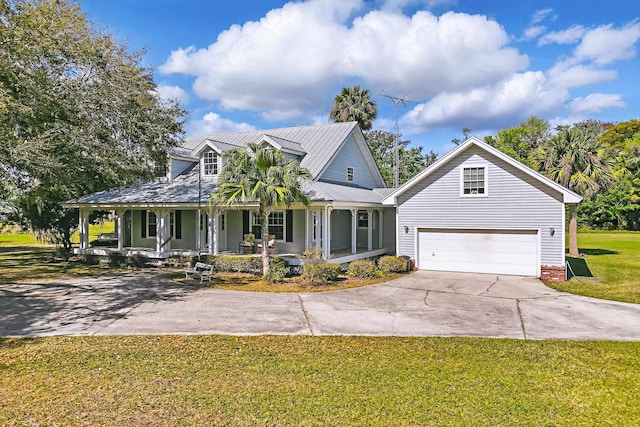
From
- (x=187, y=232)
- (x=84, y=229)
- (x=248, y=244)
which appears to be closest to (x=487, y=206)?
(x=248, y=244)

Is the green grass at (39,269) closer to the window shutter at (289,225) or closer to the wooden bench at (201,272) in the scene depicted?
the wooden bench at (201,272)

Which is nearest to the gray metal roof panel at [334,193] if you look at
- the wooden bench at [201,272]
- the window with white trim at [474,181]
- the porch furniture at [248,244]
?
the porch furniture at [248,244]

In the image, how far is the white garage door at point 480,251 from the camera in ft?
53.6

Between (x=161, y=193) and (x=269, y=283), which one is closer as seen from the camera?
(x=269, y=283)

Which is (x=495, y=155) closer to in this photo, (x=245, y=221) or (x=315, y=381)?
(x=245, y=221)

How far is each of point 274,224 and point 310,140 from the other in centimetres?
541

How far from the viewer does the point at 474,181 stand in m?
17.0

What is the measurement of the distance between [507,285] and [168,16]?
1549 cm

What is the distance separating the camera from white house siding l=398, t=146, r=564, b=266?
15.7m

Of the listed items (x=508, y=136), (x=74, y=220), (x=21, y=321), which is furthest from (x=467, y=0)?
(x=508, y=136)

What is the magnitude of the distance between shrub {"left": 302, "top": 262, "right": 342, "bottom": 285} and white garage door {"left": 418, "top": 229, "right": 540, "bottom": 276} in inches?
194

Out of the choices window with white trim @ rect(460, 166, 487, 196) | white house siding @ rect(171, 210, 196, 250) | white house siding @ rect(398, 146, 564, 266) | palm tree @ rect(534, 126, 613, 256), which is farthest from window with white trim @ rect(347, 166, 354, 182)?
palm tree @ rect(534, 126, 613, 256)

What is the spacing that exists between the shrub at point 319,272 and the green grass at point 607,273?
24.8 feet

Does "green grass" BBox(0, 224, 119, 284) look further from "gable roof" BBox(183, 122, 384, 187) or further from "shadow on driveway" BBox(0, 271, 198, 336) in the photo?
"gable roof" BBox(183, 122, 384, 187)
